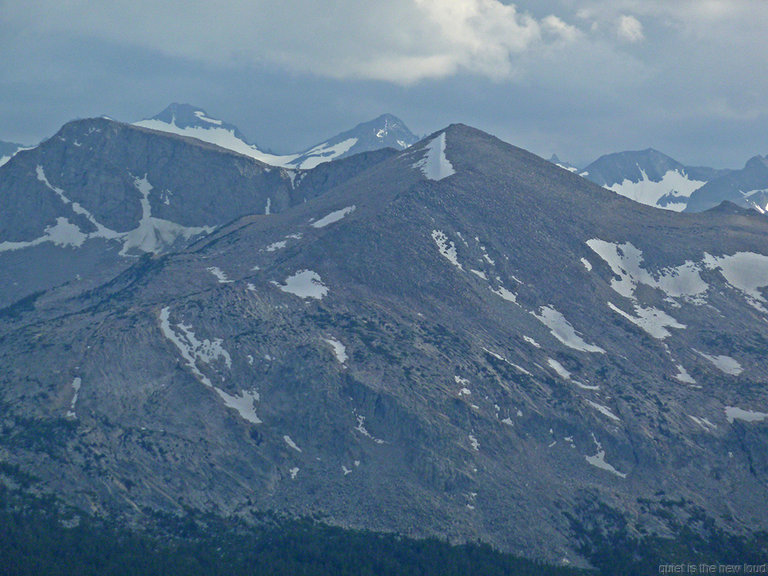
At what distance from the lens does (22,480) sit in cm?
19862

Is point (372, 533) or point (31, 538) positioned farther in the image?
point (372, 533)

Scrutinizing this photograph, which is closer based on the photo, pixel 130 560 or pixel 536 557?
pixel 130 560

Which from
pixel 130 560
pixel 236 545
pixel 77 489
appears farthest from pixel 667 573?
pixel 77 489

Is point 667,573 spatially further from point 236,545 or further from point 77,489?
point 77,489

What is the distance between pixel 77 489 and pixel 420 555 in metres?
63.4

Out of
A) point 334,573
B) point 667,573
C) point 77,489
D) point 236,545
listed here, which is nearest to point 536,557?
point 667,573

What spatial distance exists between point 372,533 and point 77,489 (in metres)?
54.2

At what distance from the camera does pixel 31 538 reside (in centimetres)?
18262

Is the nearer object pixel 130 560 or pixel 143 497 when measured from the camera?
pixel 130 560

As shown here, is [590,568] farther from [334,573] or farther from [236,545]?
[236,545]

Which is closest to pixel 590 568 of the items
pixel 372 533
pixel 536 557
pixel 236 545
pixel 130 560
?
pixel 536 557

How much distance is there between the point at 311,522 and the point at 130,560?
109 feet

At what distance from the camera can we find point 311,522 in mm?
197125

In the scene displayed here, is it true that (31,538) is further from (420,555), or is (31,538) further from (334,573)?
(420,555)
